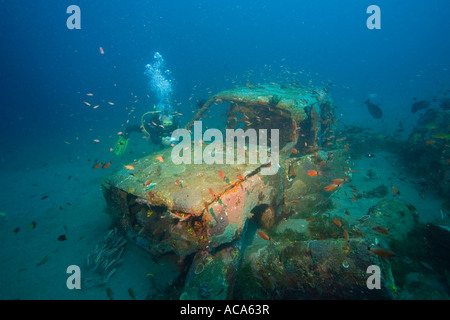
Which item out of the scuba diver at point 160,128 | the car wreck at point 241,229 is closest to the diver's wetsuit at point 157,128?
the scuba diver at point 160,128

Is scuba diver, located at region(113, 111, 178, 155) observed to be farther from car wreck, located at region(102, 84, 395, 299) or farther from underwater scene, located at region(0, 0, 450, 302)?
car wreck, located at region(102, 84, 395, 299)

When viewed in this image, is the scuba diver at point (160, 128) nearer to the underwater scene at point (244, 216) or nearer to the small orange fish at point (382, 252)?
the underwater scene at point (244, 216)

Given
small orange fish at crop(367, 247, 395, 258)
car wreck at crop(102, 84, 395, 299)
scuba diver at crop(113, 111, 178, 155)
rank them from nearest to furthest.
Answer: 1. small orange fish at crop(367, 247, 395, 258)
2. car wreck at crop(102, 84, 395, 299)
3. scuba diver at crop(113, 111, 178, 155)

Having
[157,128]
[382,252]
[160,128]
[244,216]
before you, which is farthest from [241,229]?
[157,128]

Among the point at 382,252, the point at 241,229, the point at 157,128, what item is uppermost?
the point at 157,128

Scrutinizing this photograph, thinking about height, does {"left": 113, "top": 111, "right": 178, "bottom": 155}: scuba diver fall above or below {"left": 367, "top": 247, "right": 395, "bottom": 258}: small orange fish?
above

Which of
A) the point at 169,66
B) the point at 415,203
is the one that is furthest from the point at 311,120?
the point at 169,66

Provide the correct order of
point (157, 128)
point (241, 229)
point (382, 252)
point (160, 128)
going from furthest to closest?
point (157, 128)
point (160, 128)
point (241, 229)
point (382, 252)

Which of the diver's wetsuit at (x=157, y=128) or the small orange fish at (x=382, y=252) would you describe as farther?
the diver's wetsuit at (x=157, y=128)

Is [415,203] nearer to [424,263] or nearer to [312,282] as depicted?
[424,263]

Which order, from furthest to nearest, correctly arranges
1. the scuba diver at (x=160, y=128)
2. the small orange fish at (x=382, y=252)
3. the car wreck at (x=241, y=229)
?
1. the scuba diver at (x=160, y=128)
2. the car wreck at (x=241, y=229)
3. the small orange fish at (x=382, y=252)

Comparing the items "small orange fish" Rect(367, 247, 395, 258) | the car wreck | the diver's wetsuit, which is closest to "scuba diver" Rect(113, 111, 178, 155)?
the diver's wetsuit

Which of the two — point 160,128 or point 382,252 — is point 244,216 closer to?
point 382,252

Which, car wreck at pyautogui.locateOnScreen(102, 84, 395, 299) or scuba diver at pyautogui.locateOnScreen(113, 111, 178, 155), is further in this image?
scuba diver at pyautogui.locateOnScreen(113, 111, 178, 155)
